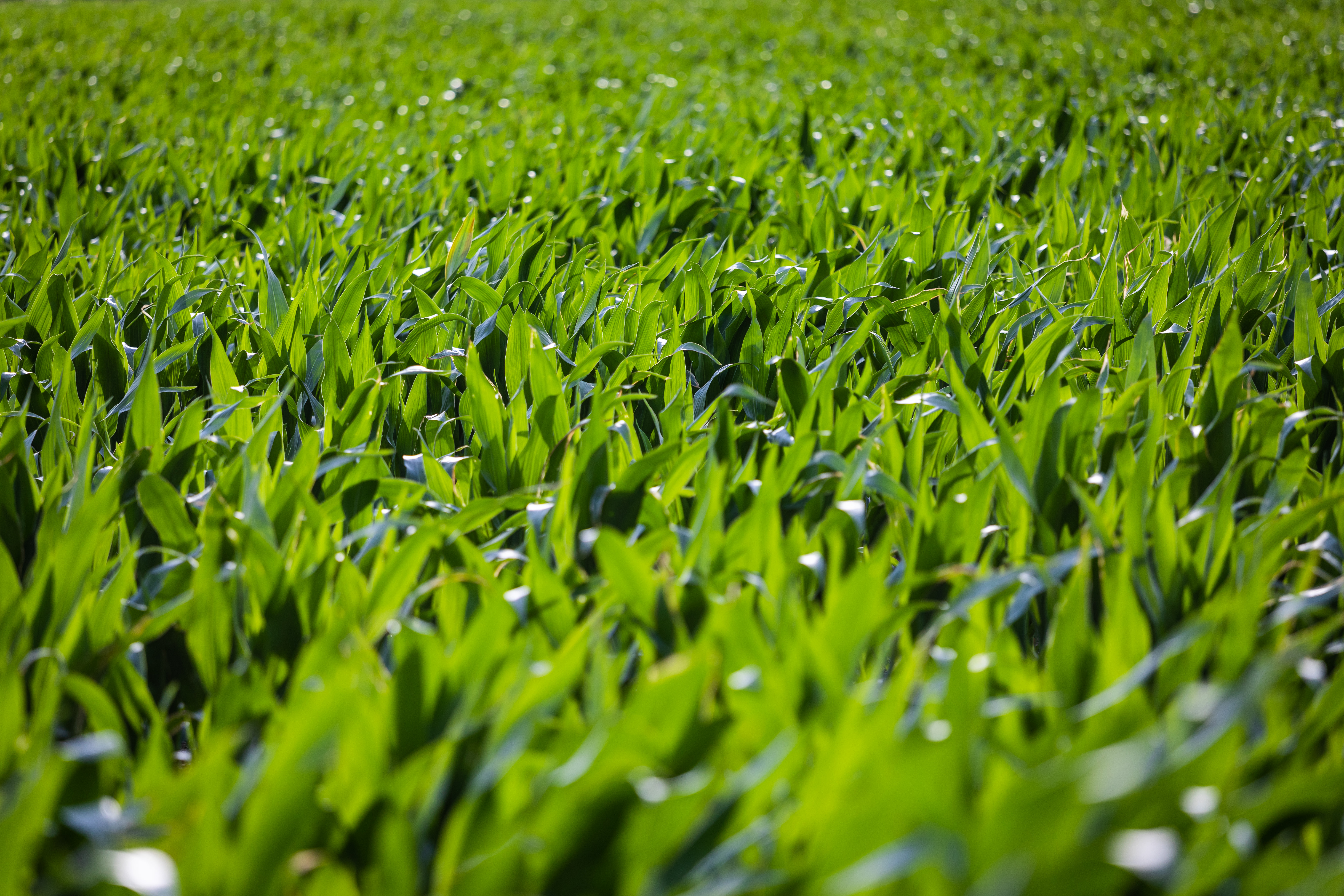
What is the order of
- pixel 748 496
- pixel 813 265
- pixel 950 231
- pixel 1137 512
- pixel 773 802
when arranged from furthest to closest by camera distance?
pixel 950 231, pixel 813 265, pixel 748 496, pixel 1137 512, pixel 773 802

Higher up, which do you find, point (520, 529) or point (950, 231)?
point (950, 231)

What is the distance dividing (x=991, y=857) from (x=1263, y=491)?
3.15 feet

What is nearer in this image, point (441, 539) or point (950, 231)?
point (441, 539)

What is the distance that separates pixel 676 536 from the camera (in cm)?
121

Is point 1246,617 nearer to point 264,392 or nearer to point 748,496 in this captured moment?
point 748,496

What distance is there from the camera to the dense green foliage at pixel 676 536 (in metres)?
0.75

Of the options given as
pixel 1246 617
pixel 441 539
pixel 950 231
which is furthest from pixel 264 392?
pixel 950 231

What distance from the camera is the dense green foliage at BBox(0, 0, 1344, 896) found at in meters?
0.75

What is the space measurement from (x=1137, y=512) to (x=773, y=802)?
642mm

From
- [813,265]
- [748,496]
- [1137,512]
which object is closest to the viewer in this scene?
[1137,512]

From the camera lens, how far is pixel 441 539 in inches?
46.3

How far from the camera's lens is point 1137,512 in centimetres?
117

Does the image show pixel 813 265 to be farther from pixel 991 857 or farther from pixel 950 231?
pixel 991 857

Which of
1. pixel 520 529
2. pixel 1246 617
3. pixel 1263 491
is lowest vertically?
pixel 520 529
